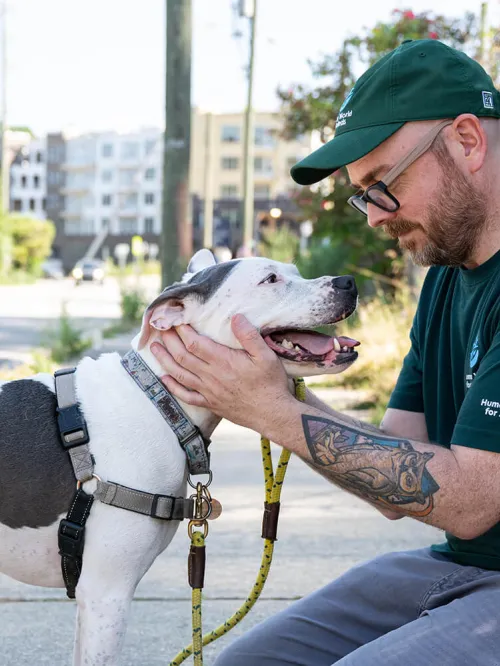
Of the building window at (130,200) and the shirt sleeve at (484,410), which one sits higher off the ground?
the shirt sleeve at (484,410)

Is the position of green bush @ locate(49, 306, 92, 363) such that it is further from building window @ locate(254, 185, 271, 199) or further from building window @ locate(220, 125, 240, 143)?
building window @ locate(220, 125, 240, 143)

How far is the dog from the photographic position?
263 cm

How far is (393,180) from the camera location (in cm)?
265

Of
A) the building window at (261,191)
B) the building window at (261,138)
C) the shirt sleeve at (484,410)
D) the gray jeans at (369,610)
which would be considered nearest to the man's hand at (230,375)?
the shirt sleeve at (484,410)

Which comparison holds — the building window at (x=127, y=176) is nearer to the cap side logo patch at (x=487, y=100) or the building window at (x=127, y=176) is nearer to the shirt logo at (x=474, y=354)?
the cap side logo patch at (x=487, y=100)

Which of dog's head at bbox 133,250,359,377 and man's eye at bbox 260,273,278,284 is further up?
man's eye at bbox 260,273,278,284

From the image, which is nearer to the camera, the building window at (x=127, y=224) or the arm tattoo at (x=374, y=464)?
the arm tattoo at (x=374, y=464)

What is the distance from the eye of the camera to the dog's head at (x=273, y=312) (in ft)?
9.05

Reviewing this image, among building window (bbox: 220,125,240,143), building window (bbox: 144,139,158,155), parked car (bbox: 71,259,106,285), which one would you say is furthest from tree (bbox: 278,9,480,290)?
building window (bbox: 144,139,158,155)

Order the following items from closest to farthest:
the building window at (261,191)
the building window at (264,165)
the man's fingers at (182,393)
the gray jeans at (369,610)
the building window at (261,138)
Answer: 1. the gray jeans at (369,610)
2. the man's fingers at (182,393)
3. the building window at (261,138)
4. the building window at (261,191)
5. the building window at (264,165)

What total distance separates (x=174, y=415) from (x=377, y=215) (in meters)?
0.89

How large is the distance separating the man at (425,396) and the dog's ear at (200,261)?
561mm

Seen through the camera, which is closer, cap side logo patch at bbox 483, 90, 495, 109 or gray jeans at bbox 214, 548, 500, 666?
gray jeans at bbox 214, 548, 500, 666

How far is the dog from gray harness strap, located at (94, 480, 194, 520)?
3 cm
